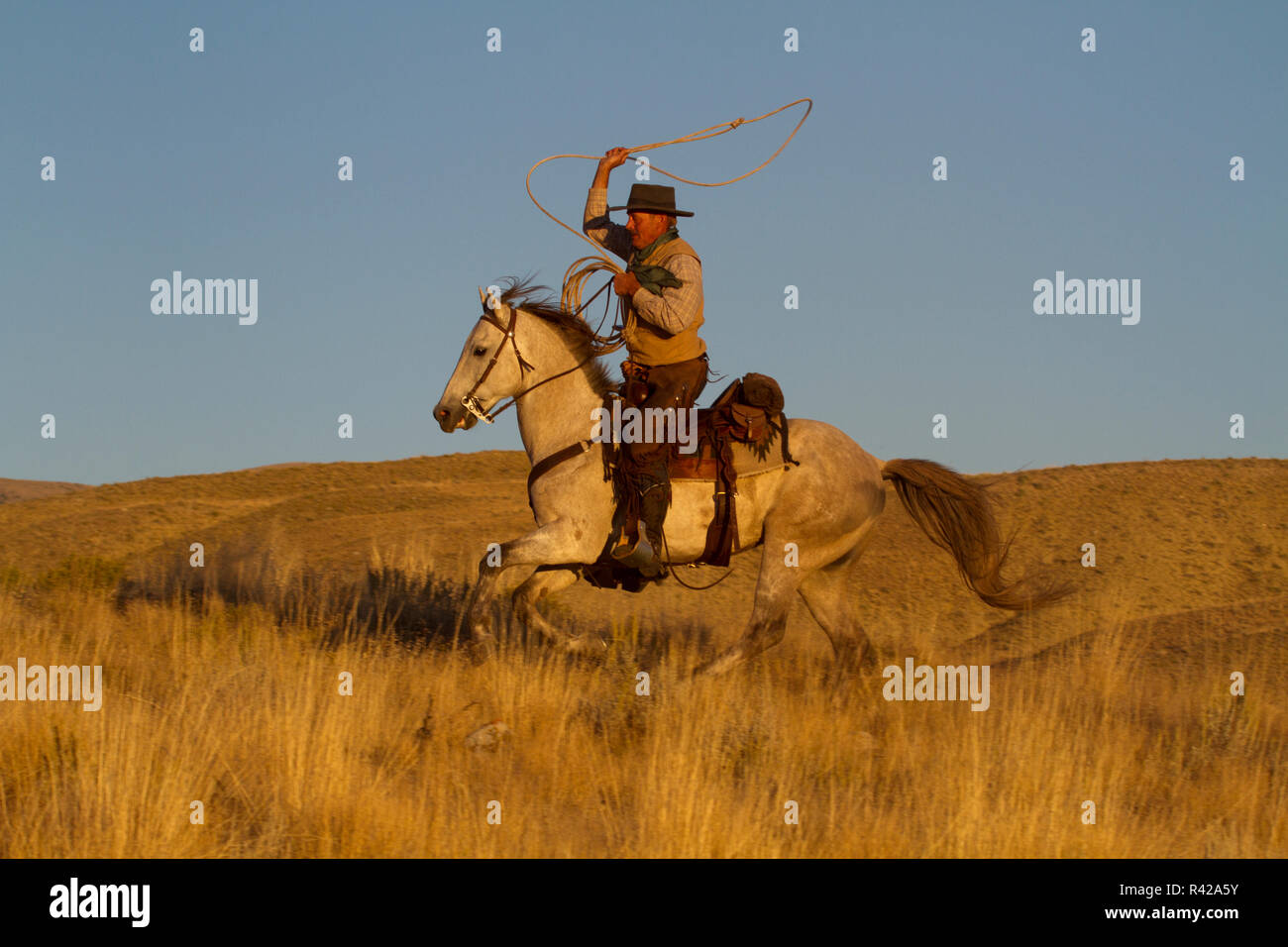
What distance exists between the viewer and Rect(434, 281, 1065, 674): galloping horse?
9.20 m

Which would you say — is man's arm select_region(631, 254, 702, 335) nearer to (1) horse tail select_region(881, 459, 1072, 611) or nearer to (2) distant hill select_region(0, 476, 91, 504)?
(1) horse tail select_region(881, 459, 1072, 611)

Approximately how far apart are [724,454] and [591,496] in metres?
1.06

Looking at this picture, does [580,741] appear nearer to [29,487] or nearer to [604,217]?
[604,217]

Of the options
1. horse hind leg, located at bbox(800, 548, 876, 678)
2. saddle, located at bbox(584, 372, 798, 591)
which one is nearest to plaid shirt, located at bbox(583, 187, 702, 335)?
saddle, located at bbox(584, 372, 798, 591)

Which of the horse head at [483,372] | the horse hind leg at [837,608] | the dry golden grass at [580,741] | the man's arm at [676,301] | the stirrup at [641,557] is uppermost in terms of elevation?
the man's arm at [676,301]

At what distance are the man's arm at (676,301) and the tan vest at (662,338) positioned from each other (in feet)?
0.25

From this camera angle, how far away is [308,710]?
7020 millimetres

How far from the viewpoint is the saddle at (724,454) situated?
920 cm

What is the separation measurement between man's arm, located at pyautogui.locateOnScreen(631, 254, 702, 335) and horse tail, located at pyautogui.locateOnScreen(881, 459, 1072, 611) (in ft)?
8.09

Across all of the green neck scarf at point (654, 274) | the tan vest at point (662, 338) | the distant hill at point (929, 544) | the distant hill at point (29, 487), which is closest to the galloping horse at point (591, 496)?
the tan vest at point (662, 338)

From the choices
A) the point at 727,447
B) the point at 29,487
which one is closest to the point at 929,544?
the point at 727,447

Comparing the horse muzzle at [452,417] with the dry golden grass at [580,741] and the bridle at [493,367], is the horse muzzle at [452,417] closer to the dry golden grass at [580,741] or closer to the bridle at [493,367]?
the bridle at [493,367]
